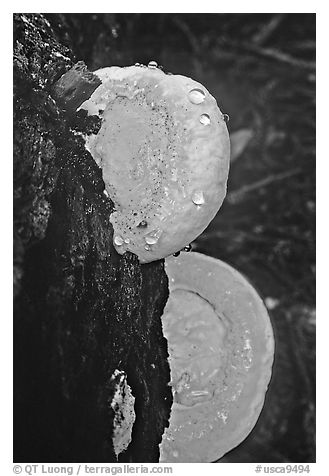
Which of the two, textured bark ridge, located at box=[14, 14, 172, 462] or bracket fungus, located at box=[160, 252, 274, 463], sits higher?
textured bark ridge, located at box=[14, 14, 172, 462]

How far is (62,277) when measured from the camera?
2.42ft

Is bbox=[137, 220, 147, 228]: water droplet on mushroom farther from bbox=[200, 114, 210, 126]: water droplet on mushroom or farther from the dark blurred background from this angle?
the dark blurred background

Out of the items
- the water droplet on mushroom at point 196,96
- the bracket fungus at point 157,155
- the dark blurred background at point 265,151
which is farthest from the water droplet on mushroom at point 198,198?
the dark blurred background at point 265,151

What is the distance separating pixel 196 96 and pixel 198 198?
0.41 feet

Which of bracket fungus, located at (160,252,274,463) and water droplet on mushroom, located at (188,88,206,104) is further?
bracket fungus, located at (160,252,274,463)

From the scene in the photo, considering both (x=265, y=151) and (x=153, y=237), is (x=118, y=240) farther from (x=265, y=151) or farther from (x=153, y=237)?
(x=265, y=151)

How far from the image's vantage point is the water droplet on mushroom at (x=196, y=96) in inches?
26.0

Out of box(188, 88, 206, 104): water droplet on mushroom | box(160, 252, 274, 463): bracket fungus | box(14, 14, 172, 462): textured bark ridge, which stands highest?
box(188, 88, 206, 104): water droplet on mushroom

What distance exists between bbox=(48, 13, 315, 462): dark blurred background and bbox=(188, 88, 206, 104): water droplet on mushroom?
153 mm

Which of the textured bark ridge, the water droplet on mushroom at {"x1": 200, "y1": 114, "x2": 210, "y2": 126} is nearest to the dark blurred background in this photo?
the textured bark ridge

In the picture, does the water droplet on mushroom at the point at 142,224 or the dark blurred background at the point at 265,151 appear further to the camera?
the dark blurred background at the point at 265,151

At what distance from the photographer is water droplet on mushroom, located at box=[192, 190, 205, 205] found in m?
0.66

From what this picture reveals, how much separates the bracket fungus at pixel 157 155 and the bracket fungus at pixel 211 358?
17cm

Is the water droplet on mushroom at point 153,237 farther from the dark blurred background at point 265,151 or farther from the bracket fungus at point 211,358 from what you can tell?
the dark blurred background at point 265,151
